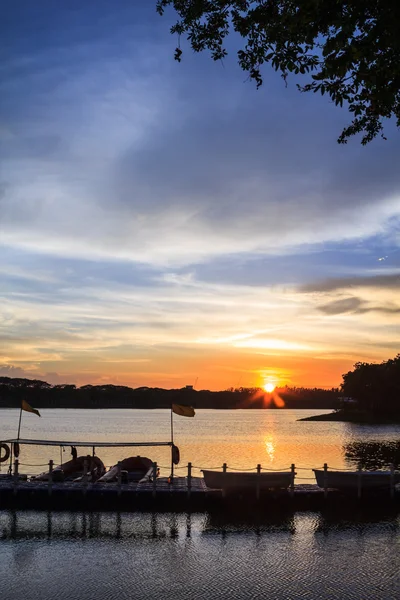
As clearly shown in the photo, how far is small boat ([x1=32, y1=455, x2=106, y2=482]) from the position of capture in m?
37.1

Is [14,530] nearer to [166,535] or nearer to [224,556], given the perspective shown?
[166,535]

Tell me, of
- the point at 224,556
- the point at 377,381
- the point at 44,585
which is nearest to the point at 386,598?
the point at 224,556

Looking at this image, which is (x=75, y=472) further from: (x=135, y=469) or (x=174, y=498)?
(x=174, y=498)

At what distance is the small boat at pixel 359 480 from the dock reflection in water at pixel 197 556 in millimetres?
3287

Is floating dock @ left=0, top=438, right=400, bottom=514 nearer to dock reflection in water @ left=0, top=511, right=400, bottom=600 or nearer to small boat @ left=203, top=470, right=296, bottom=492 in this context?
small boat @ left=203, top=470, right=296, bottom=492

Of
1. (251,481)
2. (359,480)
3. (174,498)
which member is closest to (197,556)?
(174,498)

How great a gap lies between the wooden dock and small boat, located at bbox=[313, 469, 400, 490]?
0.71 m

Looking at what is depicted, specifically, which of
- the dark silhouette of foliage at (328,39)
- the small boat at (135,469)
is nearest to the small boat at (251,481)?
the small boat at (135,469)

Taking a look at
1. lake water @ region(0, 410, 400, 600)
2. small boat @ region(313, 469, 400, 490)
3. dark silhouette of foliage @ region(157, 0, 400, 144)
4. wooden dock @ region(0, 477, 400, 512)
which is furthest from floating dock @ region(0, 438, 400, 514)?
dark silhouette of foliage @ region(157, 0, 400, 144)

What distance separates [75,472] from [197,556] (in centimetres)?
2080

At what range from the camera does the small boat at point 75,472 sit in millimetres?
37094

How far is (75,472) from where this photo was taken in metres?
42.7

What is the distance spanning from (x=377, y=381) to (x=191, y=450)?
401 ft

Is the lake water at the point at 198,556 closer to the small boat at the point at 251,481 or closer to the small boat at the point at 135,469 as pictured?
the small boat at the point at 251,481
